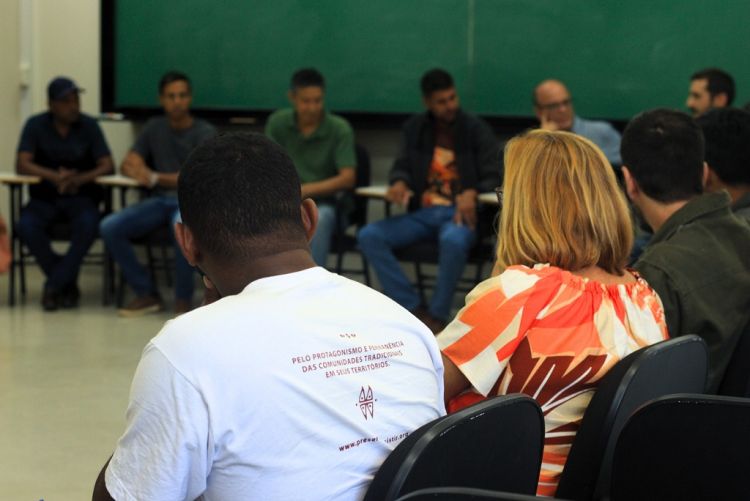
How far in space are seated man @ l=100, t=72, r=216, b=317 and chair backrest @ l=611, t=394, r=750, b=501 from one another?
4807 mm

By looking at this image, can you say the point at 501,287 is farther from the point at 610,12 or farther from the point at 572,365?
the point at 610,12

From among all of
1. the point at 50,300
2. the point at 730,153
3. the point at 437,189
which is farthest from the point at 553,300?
the point at 50,300

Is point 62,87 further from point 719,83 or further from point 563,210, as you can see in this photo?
point 563,210

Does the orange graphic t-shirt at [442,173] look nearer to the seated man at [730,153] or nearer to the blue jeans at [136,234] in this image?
the blue jeans at [136,234]

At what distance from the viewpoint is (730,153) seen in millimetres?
3168

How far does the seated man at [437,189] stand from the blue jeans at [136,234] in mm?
1116

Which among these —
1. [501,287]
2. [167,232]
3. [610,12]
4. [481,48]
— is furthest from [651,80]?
[501,287]

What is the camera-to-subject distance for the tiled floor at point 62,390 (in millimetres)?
3598

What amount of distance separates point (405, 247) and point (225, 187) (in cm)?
457

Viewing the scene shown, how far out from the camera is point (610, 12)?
6.45 metres

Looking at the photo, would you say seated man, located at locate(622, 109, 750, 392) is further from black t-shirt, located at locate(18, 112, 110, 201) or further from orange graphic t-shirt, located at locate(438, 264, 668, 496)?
black t-shirt, located at locate(18, 112, 110, 201)

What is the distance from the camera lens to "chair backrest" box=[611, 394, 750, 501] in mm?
1623

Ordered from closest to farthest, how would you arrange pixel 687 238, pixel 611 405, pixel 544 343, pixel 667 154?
pixel 611 405 → pixel 544 343 → pixel 687 238 → pixel 667 154

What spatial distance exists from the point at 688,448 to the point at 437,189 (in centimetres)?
454
